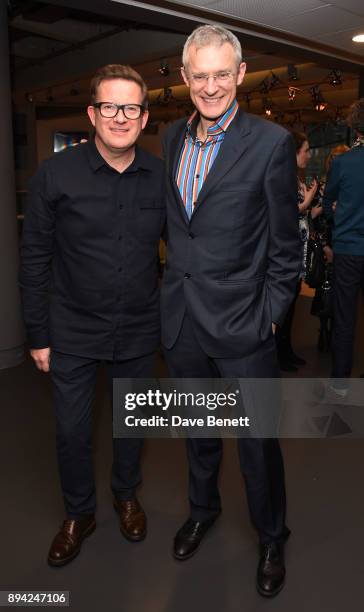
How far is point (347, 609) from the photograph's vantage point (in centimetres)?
185

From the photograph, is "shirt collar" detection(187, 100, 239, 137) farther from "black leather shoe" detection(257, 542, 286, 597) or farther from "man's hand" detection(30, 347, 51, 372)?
"black leather shoe" detection(257, 542, 286, 597)

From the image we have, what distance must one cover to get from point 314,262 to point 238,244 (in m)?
2.34

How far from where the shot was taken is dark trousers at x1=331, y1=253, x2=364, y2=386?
134 inches

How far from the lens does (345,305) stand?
11.4 feet

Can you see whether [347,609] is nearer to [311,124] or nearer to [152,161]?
[152,161]

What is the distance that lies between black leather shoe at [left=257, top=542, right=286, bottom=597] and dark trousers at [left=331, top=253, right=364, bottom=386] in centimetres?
180

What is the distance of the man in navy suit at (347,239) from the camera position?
3.28 m

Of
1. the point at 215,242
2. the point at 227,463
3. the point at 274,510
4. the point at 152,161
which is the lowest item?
the point at 227,463

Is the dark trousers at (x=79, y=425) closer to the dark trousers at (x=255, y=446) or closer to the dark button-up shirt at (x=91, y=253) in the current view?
the dark button-up shirt at (x=91, y=253)

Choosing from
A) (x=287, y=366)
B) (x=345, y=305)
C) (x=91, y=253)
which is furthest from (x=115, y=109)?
(x=287, y=366)

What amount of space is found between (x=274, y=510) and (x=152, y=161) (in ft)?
4.20

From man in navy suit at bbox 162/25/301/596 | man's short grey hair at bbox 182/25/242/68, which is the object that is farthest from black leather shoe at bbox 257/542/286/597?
man's short grey hair at bbox 182/25/242/68

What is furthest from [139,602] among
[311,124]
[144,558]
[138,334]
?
[311,124]

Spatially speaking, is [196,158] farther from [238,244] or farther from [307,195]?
[307,195]
